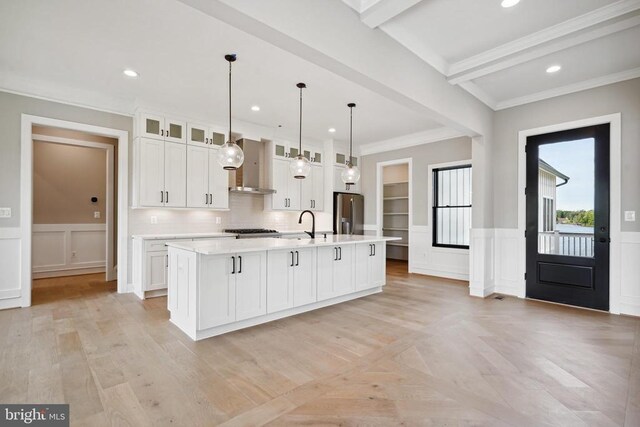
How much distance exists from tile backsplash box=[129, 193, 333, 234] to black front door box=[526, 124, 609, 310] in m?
3.91

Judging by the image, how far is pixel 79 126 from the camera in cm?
446

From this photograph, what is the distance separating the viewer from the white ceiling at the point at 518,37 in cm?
266

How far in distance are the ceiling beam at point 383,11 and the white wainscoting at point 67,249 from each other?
642 cm

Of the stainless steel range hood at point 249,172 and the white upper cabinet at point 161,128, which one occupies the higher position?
the white upper cabinet at point 161,128

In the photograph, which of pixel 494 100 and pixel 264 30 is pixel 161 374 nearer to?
pixel 264 30

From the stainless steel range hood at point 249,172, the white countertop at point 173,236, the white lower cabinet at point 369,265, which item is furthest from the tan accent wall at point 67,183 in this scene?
the white lower cabinet at point 369,265

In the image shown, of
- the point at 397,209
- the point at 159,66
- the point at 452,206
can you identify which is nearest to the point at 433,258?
the point at 452,206

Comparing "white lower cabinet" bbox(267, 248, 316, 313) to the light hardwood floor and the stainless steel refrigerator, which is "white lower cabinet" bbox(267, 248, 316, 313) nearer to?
the light hardwood floor

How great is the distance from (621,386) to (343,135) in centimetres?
557

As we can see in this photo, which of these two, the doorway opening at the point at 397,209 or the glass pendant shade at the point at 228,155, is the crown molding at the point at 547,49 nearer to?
the glass pendant shade at the point at 228,155

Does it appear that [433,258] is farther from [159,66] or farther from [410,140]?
[159,66]

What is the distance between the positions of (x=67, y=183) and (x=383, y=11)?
652 centimetres

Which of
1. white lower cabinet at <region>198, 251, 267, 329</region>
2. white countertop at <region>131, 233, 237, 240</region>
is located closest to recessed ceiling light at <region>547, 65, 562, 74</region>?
white lower cabinet at <region>198, 251, 267, 329</region>

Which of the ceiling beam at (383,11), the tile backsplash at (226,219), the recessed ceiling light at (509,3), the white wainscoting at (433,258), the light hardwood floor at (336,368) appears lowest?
the light hardwood floor at (336,368)
